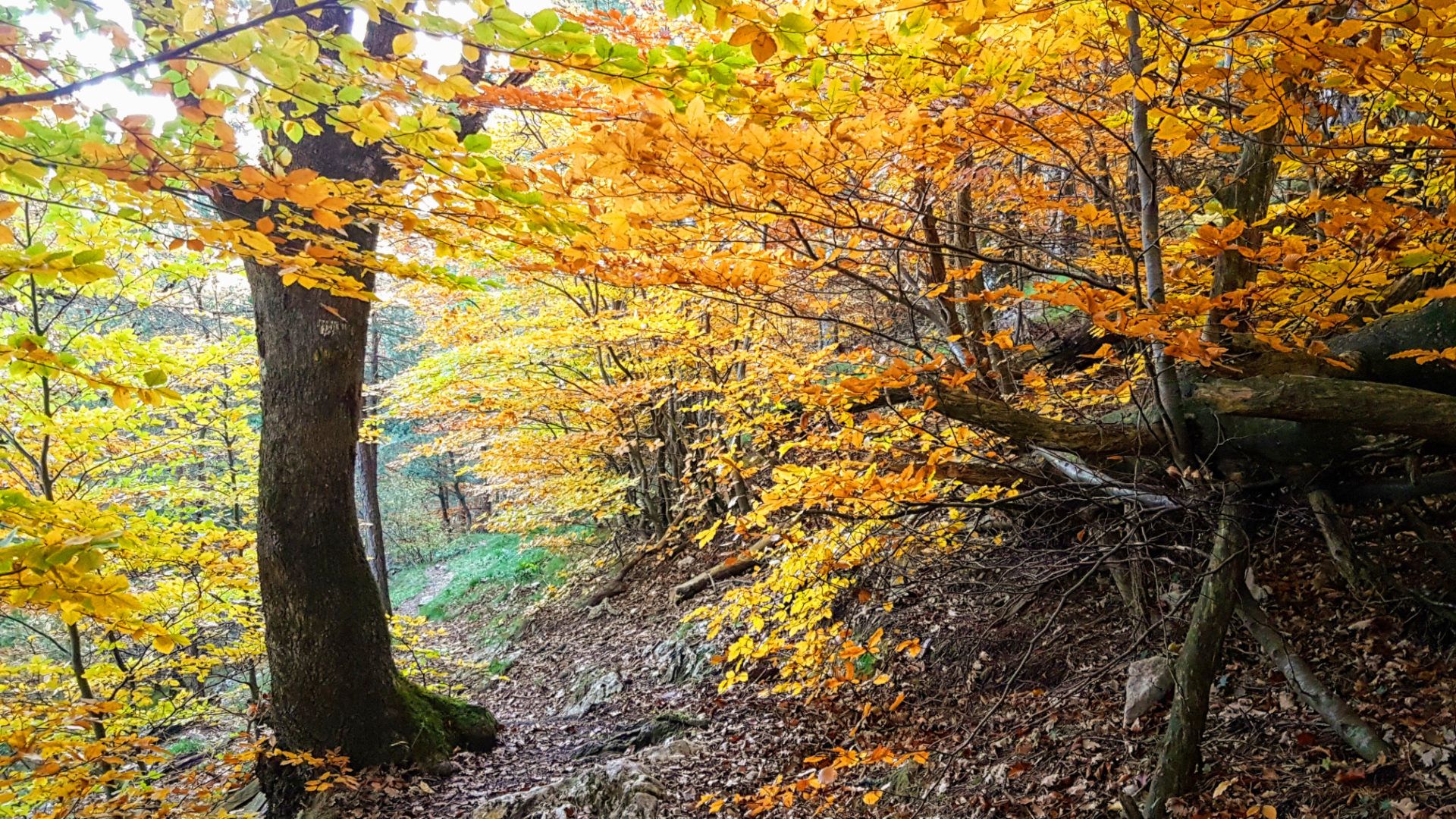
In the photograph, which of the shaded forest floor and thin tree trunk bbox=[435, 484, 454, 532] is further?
thin tree trunk bbox=[435, 484, 454, 532]

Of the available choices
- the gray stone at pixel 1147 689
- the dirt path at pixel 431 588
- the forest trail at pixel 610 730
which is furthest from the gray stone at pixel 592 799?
the dirt path at pixel 431 588

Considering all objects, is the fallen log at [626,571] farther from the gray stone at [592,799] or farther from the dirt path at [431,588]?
the dirt path at [431,588]

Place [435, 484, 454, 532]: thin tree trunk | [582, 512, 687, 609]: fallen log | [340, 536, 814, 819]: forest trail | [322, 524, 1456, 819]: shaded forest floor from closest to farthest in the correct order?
1. [322, 524, 1456, 819]: shaded forest floor
2. [340, 536, 814, 819]: forest trail
3. [582, 512, 687, 609]: fallen log
4. [435, 484, 454, 532]: thin tree trunk

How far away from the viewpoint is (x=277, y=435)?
514 centimetres

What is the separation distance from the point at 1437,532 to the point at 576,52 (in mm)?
5041

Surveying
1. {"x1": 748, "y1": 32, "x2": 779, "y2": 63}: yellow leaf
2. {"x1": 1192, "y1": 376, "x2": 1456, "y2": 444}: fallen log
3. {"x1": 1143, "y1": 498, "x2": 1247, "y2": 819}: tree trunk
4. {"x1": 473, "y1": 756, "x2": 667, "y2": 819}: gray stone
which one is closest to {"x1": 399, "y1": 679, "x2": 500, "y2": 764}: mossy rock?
{"x1": 473, "y1": 756, "x2": 667, "y2": 819}: gray stone

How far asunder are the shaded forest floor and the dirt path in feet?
40.5

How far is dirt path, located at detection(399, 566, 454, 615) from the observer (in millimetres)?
19062

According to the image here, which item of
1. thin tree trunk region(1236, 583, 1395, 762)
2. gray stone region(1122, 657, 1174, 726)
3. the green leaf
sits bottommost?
gray stone region(1122, 657, 1174, 726)

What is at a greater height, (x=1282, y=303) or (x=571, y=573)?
(x=1282, y=303)

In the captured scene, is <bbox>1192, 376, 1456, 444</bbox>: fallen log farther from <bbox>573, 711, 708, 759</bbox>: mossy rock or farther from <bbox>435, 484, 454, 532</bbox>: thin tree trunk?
<bbox>435, 484, 454, 532</bbox>: thin tree trunk

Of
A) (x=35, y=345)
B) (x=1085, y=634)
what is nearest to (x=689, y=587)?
(x=1085, y=634)

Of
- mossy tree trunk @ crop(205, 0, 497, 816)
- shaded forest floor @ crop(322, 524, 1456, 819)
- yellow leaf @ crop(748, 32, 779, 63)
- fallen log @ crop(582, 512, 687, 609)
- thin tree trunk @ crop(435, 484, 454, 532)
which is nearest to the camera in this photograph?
yellow leaf @ crop(748, 32, 779, 63)

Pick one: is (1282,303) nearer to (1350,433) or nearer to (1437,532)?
(1350,433)
